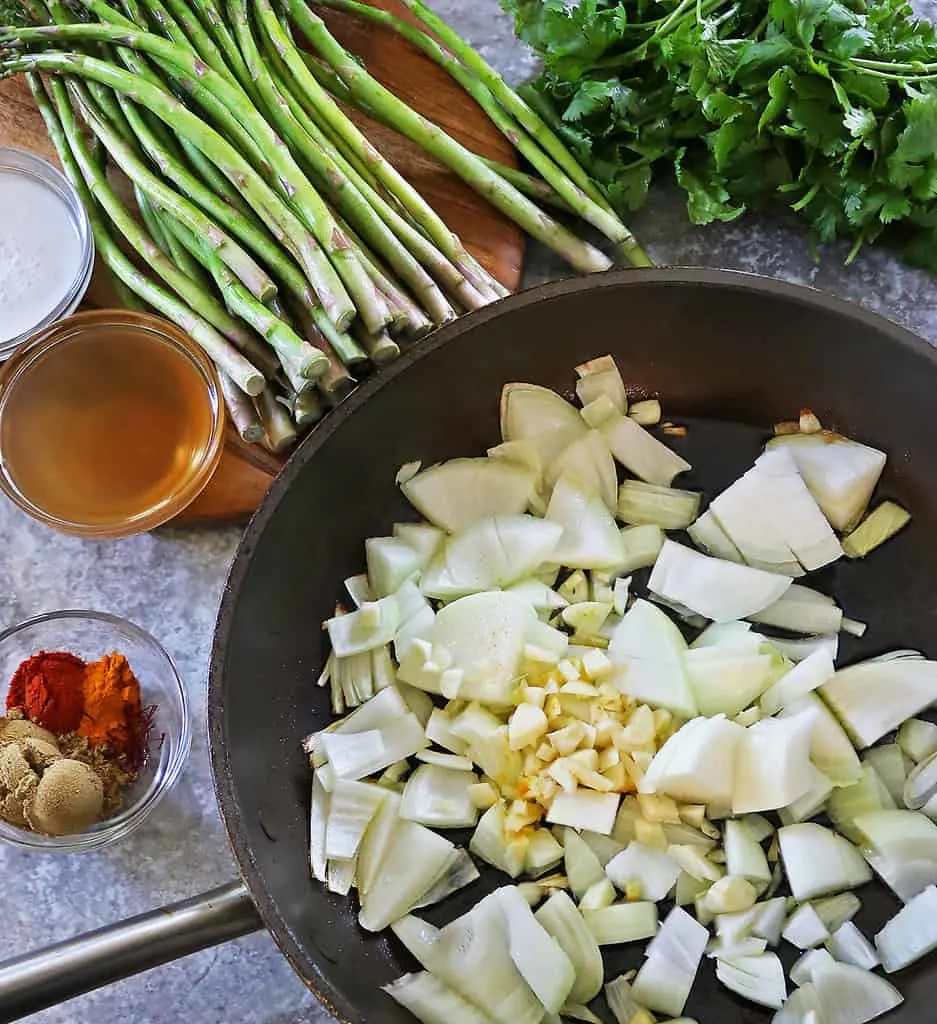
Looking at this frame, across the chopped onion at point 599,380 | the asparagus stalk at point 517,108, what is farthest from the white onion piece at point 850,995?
the asparagus stalk at point 517,108

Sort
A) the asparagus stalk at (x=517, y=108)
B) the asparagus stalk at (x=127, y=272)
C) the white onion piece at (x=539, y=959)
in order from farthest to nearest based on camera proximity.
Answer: the asparagus stalk at (x=517, y=108) < the asparagus stalk at (x=127, y=272) < the white onion piece at (x=539, y=959)

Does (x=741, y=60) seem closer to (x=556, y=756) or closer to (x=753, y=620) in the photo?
(x=753, y=620)

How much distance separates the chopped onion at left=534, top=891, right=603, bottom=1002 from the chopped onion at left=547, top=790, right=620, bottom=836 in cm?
9

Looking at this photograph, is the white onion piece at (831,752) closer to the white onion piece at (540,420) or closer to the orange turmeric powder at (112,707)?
the white onion piece at (540,420)

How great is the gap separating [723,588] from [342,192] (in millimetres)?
704

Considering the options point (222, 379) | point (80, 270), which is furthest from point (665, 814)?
point (80, 270)

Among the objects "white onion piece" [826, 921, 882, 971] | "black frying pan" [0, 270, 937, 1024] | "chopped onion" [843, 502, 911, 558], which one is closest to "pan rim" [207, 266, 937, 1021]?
"black frying pan" [0, 270, 937, 1024]

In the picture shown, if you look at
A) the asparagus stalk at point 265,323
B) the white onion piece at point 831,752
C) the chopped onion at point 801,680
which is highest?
the asparagus stalk at point 265,323

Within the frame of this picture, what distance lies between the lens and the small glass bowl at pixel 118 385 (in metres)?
1.40

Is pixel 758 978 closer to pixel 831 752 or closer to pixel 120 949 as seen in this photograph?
pixel 831 752

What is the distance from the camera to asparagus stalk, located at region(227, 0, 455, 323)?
143 centimetres

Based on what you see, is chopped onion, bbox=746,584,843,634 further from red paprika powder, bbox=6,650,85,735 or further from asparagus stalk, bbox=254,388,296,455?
red paprika powder, bbox=6,650,85,735

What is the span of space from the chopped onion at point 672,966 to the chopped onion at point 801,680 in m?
0.27

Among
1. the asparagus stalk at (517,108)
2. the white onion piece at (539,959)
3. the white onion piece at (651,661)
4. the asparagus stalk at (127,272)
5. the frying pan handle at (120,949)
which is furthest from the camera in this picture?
the asparagus stalk at (517,108)
